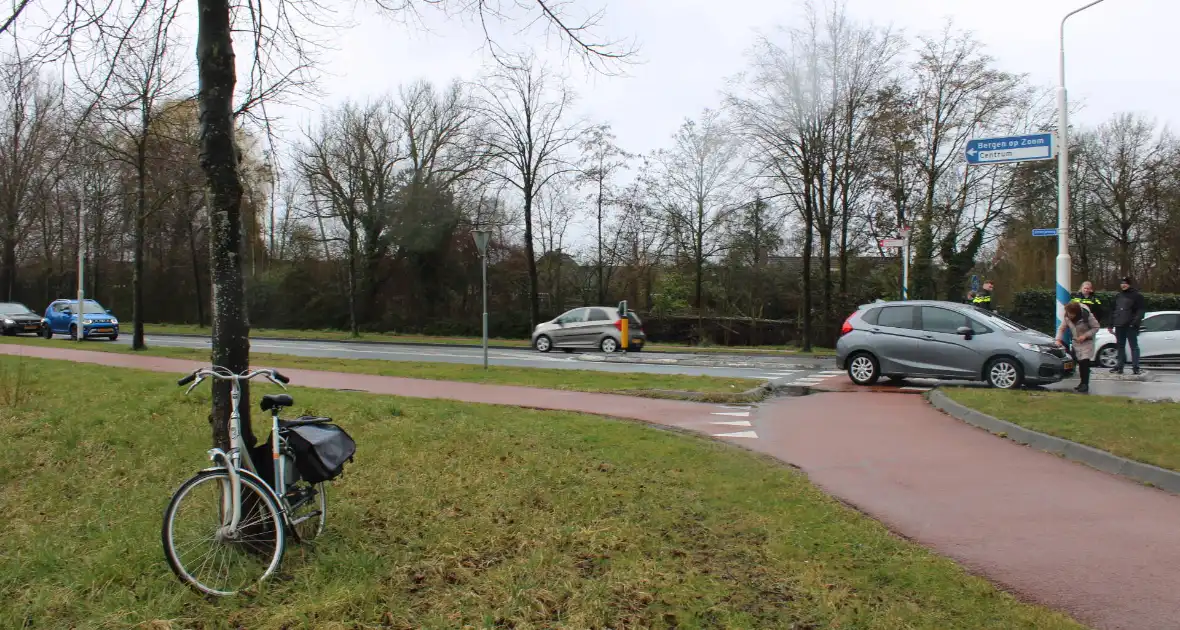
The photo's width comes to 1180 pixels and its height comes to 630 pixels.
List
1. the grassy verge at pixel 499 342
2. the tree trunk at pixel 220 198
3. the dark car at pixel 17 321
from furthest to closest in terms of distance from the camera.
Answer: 1. the dark car at pixel 17 321
2. the grassy verge at pixel 499 342
3. the tree trunk at pixel 220 198

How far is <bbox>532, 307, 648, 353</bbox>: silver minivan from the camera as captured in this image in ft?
84.3

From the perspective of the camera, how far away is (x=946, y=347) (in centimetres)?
1384

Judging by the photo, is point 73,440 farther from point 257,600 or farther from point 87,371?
point 87,371

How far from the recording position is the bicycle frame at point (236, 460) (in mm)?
3930

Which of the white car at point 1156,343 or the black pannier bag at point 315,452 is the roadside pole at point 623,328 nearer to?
the white car at point 1156,343

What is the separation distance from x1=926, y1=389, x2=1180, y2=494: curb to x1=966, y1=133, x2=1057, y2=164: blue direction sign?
6.00m

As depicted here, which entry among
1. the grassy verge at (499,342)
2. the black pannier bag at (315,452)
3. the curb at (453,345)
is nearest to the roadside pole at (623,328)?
the curb at (453,345)

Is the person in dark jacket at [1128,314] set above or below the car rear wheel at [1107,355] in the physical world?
above

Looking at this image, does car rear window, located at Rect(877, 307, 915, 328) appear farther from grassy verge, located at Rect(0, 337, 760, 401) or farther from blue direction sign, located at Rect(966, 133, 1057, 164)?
blue direction sign, located at Rect(966, 133, 1057, 164)

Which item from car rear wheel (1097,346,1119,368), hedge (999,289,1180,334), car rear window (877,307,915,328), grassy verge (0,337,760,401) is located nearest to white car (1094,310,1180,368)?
car rear wheel (1097,346,1119,368)

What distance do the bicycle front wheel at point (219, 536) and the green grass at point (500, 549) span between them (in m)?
0.12

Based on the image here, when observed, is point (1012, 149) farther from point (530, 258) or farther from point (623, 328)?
point (530, 258)

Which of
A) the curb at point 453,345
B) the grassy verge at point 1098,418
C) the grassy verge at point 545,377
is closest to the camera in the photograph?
the grassy verge at point 1098,418

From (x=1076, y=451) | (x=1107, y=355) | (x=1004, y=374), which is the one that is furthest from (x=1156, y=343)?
(x=1076, y=451)
